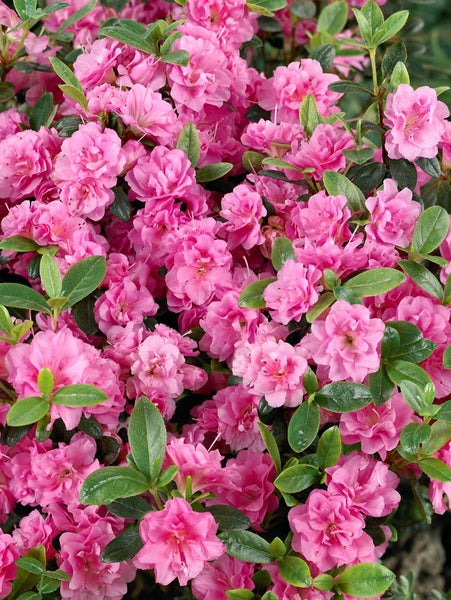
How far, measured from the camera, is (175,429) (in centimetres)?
122

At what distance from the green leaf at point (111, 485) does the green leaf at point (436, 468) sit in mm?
304

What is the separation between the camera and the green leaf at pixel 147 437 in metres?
0.92

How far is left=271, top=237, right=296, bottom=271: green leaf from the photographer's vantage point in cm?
99

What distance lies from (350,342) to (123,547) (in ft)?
1.05

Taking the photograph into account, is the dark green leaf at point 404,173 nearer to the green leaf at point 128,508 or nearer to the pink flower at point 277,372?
the pink flower at point 277,372

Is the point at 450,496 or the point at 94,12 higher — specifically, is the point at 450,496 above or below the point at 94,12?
below

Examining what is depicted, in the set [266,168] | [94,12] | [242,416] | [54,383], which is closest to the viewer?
[54,383]

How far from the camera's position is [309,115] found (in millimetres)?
1122

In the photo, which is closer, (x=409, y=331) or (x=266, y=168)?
(x=409, y=331)

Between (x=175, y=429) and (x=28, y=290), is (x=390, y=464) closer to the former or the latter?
(x=175, y=429)

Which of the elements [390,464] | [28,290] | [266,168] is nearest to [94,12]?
[266,168]

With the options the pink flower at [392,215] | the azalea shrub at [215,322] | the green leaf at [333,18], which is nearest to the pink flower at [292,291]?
the azalea shrub at [215,322]

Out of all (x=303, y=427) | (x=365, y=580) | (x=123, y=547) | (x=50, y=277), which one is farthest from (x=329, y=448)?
(x=50, y=277)

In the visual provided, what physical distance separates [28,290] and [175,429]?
331mm
